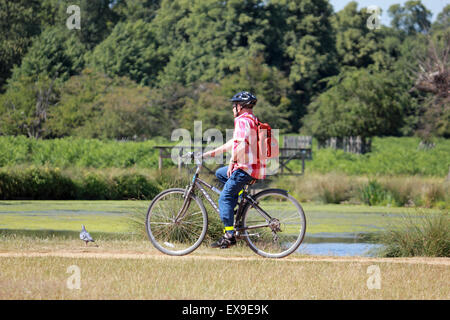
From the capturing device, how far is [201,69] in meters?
60.7

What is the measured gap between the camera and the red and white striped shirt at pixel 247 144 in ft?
28.5

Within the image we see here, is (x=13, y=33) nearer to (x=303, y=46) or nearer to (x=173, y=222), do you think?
(x=303, y=46)

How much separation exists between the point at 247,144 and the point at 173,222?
157 cm

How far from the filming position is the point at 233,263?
8812 mm

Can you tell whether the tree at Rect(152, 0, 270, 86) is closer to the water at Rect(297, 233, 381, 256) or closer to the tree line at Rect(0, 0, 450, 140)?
the tree line at Rect(0, 0, 450, 140)

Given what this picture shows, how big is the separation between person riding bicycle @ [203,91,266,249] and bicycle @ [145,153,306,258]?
168 millimetres

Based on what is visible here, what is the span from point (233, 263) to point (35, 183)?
1711 cm

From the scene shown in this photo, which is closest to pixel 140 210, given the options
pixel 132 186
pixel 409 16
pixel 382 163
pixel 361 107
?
pixel 132 186

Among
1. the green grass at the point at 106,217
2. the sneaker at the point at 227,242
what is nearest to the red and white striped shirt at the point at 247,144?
the sneaker at the point at 227,242

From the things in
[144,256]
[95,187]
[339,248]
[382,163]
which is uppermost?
[382,163]

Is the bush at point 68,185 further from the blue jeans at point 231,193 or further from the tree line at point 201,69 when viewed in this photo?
the tree line at point 201,69

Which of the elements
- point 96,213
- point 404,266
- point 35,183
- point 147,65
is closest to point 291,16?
point 147,65

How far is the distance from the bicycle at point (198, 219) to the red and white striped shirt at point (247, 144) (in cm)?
23

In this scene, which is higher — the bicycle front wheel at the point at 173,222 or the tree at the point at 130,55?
the tree at the point at 130,55
